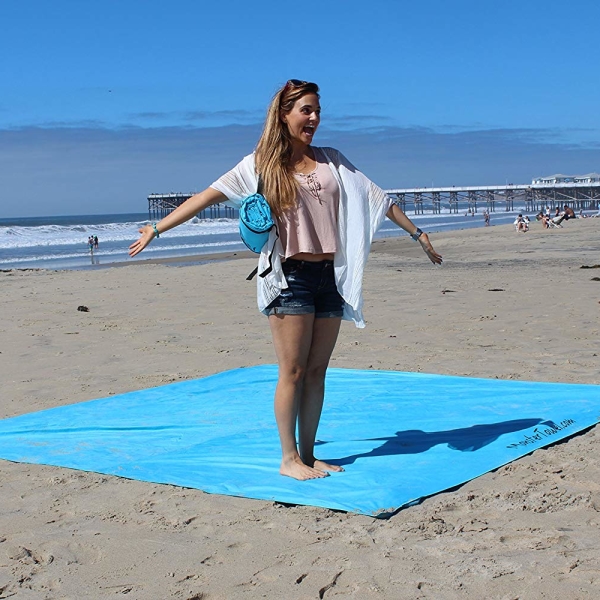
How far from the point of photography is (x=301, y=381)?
346 centimetres

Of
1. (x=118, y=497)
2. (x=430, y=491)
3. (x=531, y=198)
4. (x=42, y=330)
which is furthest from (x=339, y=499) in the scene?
(x=531, y=198)

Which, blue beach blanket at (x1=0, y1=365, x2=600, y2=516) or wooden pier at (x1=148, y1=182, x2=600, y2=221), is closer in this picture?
blue beach blanket at (x1=0, y1=365, x2=600, y2=516)

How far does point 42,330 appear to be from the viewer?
26.9 feet

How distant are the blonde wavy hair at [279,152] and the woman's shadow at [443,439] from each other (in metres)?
1.14

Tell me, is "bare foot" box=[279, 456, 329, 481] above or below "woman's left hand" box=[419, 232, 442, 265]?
below

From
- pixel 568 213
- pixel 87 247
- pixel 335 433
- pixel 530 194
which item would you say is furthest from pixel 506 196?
pixel 335 433

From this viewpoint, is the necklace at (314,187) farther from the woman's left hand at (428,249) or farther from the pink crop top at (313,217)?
the woman's left hand at (428,249)

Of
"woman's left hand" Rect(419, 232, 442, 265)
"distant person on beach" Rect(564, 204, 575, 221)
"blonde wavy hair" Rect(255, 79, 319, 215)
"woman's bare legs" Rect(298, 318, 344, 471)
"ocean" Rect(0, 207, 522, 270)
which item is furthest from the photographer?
"distant person on beach" Rect(564, 204, 575, 221)

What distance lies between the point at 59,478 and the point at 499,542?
73.3 inches

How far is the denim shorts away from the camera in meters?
3.36

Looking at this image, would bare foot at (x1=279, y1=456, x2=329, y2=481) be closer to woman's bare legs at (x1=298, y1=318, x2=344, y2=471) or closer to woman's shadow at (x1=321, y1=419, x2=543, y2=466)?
woman's bare legs at (x1=298, y1=318, x2=344, y2=471)

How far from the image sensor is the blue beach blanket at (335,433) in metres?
3.34

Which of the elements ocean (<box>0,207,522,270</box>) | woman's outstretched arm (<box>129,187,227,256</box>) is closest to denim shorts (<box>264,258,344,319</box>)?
woman's outstretched arm (<box>129,187,227,256</box>)

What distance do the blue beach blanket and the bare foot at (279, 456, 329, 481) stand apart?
0.14 feet
